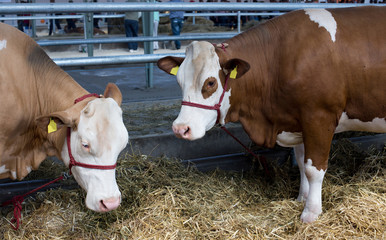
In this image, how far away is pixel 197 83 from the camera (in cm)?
319

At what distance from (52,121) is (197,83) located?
109cm

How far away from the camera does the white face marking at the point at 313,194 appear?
3.37 metres

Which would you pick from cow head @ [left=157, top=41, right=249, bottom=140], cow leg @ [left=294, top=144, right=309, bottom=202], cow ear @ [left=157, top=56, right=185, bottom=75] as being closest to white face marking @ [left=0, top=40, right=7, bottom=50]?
cow ear @ [left=157, top=56, right=185, bottom=75]

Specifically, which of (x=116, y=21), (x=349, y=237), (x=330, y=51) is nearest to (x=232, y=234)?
(x=349, y=237)

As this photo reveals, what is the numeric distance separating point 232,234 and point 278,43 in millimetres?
1530

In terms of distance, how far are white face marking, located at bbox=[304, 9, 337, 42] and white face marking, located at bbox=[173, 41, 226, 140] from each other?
89 cm

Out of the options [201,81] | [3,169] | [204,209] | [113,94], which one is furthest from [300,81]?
[3,169]

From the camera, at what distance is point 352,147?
456cm

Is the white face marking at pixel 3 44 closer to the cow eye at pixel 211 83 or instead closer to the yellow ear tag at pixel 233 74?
the cow eye at pixel 211 83

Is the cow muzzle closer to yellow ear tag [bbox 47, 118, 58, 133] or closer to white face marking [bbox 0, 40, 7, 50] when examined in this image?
yellow ear tag [bbox 47, 118, 58, 133]

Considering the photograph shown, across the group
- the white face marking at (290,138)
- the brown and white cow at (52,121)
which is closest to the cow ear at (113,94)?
the brown and white cow at (52,121)

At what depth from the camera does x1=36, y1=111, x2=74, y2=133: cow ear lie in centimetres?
256

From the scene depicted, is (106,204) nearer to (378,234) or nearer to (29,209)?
(29,209)

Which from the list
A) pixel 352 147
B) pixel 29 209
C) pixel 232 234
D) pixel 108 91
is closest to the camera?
pixel 108 91
